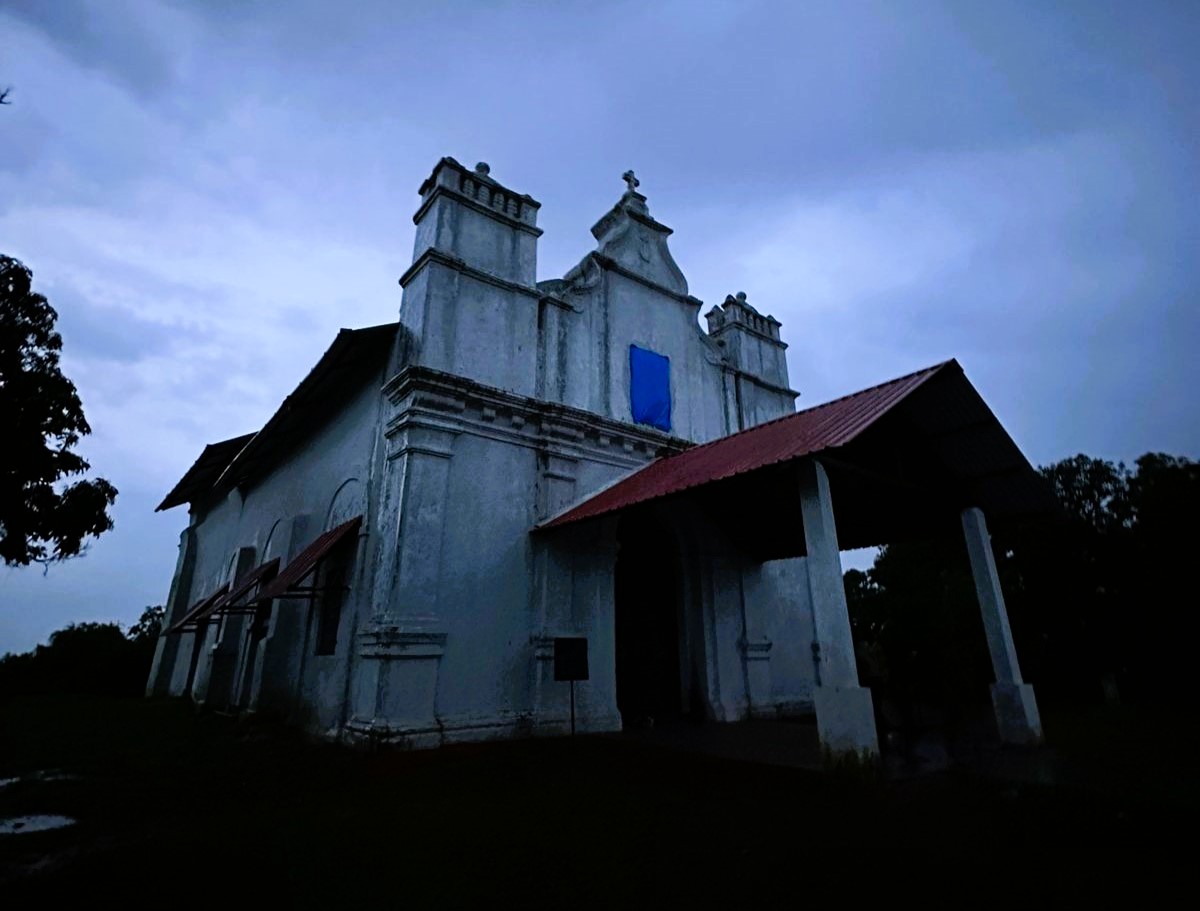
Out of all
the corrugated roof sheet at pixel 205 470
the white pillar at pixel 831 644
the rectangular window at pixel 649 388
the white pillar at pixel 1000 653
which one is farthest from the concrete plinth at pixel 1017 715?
the corrugated roof sheet at pixel 205 470

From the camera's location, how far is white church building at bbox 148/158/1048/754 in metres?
8.09

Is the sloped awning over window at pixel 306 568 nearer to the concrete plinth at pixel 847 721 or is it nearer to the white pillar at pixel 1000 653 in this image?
the concrete plinth at pixel 847 721

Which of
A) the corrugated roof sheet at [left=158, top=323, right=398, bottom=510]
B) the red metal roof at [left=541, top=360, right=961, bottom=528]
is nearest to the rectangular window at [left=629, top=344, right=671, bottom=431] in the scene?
the red metal roof at [left=541, top=360, right=961, bottom=528]

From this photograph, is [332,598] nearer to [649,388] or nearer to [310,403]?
[310,403]

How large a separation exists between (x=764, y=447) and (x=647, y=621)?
5.48 m

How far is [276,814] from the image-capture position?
5.11 metres

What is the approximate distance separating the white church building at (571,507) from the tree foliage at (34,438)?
4.28 m

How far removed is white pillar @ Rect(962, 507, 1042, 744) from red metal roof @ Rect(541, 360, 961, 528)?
294 cm

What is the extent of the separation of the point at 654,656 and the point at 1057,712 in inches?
380

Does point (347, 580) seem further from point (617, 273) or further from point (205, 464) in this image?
point (205, 464)

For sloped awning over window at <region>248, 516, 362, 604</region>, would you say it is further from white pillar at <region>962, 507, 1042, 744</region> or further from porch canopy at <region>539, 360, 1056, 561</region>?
white pillar at <region>962, 507, 1042, 744</region>

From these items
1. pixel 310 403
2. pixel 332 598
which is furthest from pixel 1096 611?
pixel 310 403

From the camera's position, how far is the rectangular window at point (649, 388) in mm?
12383

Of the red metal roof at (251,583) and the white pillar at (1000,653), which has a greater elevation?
the red metal roof at (251,583)
